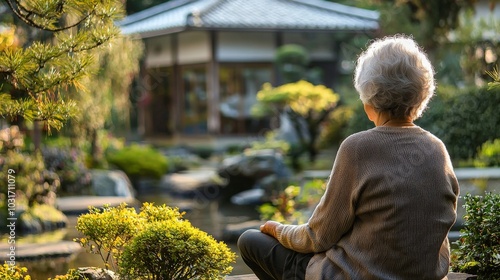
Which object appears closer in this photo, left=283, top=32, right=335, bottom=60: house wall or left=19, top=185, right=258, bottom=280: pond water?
left=19, top=185, right=258, bottom=280: pond water

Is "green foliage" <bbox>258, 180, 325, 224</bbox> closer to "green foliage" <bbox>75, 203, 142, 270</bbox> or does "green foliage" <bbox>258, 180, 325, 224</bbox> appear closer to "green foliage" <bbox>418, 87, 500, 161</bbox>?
"green foliage" <bbox>418, 87, 500, 161</bbox>

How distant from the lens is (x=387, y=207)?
2.78 meters

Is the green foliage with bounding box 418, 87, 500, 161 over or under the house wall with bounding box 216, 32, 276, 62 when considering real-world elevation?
under

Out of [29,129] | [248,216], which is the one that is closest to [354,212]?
[248,216]

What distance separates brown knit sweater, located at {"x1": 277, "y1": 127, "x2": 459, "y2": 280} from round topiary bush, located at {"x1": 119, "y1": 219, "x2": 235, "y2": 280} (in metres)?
0.54

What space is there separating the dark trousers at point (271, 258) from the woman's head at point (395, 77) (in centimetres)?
69

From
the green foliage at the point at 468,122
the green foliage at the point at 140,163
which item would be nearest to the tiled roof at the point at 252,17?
the green foliage at the point at 140,163

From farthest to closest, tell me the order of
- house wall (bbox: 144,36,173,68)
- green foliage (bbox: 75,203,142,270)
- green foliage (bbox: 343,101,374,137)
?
house wall (bbox: 144,36,173,68)
green foliage (bbox: 343,101,374,137)
green foliage (bbox: 75,203,142,270)

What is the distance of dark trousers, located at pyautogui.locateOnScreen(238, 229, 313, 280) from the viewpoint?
3.06m

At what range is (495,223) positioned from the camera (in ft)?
11.7

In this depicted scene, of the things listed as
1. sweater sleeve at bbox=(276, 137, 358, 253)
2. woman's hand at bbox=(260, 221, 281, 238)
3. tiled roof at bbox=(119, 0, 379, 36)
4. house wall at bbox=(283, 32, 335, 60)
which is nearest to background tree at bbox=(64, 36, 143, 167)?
tiled roof at bbox=(119, 0, 379, 36)

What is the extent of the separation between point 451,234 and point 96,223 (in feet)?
13.4

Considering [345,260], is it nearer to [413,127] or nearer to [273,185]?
[413,127]

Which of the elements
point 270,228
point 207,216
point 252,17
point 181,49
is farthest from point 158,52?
point 270,228
